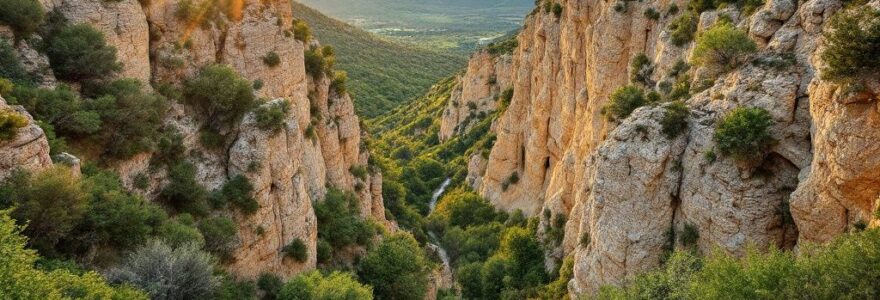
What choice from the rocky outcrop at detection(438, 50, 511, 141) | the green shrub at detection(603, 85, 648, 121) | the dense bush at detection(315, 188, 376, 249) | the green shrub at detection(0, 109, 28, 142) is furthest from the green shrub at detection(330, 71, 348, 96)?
the rocky outcrop at detection(438, 50, 511, 141)

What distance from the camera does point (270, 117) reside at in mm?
26422

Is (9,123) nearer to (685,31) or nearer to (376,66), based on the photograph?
(685,31)

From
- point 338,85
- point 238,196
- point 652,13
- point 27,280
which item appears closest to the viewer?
point 27,280

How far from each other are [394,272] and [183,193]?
40.6 ft

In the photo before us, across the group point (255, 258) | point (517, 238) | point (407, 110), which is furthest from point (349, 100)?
point (407, 110)

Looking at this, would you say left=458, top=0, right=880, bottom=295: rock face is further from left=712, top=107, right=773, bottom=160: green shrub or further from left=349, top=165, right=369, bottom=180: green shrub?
left=349, top=165, right=369, bottom=180: green shrub

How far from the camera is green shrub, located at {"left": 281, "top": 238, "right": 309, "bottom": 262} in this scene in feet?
86.6

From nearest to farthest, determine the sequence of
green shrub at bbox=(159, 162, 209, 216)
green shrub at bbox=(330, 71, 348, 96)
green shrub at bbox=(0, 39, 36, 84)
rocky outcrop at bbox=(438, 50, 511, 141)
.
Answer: green shrub at bbox=(0, 39, 36, 84)
green shrub at bbox=(159, 162, 209, 216)
green shrub at bbox=(330, 71, 348, 96)
rocky outcrop at bbox=(438, 50, 511, 141)

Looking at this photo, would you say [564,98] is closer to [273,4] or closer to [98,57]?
[273,4]

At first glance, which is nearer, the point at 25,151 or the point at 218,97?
the point at 25,151

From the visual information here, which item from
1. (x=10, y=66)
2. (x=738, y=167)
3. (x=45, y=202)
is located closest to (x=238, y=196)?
(x=45, y=202)

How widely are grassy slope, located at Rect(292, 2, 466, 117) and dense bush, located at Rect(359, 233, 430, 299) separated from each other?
79.0 metres

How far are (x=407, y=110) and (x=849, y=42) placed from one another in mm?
103201

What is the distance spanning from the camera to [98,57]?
903 inches
